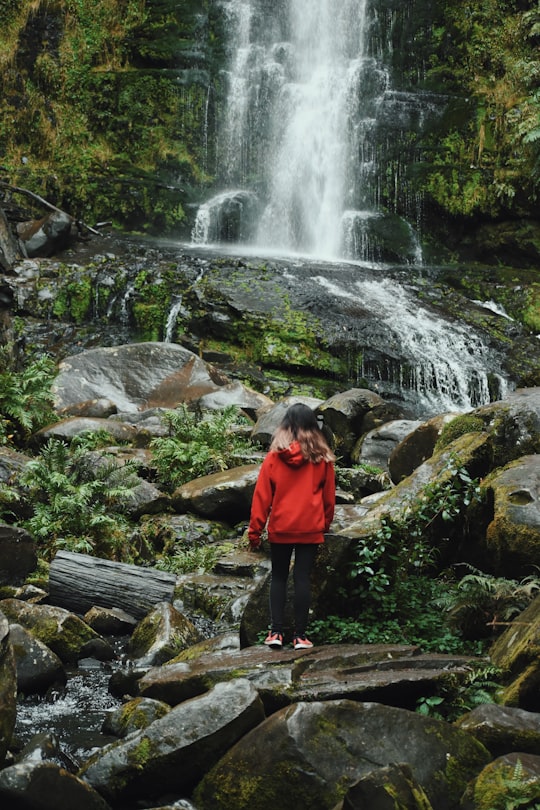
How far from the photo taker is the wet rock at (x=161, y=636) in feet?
18.2

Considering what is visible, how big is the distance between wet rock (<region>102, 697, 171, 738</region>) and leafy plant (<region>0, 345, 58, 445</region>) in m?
6.32

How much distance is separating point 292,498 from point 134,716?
1.58m

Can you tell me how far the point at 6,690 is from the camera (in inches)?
150

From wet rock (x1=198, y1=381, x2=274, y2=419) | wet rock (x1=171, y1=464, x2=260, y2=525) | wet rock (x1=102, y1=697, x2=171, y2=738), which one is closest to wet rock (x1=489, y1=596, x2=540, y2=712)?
wet rock (x1=102, y1=697, x2=171, y2=738)

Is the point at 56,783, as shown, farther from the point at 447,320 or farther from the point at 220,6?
the point at 220,6

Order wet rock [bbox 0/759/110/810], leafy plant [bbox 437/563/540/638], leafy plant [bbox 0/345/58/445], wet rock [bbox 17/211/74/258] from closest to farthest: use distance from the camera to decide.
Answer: wet rock [bbox 0/759/110/810] → leafy plant [bbox 437/563/540/638] → leafy plant [bbox 0/345/58/445] → wet rock [bbox 17/211/74/258]

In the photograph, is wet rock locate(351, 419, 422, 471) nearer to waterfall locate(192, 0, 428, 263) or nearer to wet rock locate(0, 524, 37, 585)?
wet rock locate(0, 524, 37, 585)

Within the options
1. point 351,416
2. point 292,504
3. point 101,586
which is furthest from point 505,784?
point 351,416

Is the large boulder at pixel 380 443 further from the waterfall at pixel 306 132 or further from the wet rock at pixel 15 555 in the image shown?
the waterfall at pixel 306 132

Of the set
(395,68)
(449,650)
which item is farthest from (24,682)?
(395,68)

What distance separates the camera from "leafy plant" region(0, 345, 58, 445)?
34.3 ft

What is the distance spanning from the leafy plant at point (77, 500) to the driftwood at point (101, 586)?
685 mm

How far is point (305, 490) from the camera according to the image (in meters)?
4.91

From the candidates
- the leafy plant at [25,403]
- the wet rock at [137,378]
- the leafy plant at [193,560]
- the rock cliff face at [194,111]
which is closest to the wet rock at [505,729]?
the leafy plant at [193,560]
